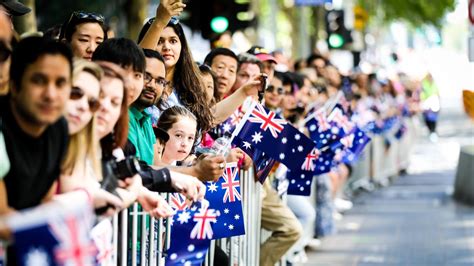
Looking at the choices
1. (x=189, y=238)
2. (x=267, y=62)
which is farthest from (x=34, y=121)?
(x=267, y=62)

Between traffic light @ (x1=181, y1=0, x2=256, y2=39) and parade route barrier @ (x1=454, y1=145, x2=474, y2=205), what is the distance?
3954 millimetres

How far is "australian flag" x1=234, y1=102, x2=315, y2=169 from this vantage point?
31.4 feet

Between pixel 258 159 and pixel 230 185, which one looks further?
pixel 258 159

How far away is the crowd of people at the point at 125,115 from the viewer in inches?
209

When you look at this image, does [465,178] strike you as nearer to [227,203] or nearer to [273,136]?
[273,136]

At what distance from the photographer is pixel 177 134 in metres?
8.24

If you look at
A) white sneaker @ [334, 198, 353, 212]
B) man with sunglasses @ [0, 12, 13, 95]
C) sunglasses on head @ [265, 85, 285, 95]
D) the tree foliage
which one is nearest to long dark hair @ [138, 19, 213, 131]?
sunglasses on head @ [265, 85, 285, 95]

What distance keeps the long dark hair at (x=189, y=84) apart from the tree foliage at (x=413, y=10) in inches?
1753

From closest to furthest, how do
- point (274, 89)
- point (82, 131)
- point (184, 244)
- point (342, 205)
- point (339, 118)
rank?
point (82, 131) → point (184, 244) → point (274, 89) → point (339, 118) → point (342, 205)

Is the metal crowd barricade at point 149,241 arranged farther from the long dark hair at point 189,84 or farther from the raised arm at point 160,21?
the raised arm at point 160,21

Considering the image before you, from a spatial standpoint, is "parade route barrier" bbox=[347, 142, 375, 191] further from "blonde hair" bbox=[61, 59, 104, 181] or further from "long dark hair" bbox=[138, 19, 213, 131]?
"blonde hair" bbox=[61, 59, 104, 181]

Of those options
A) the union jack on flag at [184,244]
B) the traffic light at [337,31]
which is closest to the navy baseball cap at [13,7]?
the union jack on flag at [184,244]

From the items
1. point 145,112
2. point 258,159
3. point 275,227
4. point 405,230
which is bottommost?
point 405,230

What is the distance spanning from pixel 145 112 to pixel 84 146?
2.06 metres
